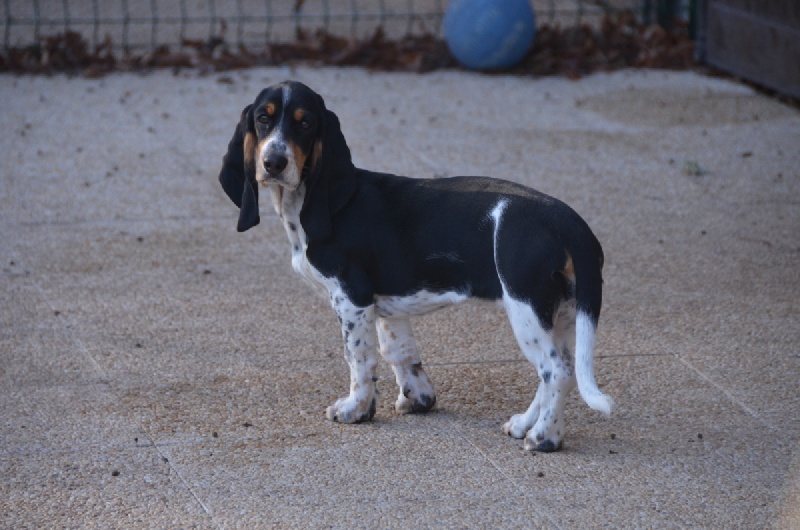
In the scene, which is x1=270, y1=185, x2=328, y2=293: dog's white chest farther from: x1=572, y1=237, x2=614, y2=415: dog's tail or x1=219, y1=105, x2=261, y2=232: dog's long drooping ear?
x1=572, y1=237, x2=614, y2=415: dog's tail

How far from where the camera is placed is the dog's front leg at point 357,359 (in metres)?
4.63

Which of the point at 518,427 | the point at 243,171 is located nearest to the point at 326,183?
the point at 243,171

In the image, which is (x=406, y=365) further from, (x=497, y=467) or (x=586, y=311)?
(x=586, y=311)

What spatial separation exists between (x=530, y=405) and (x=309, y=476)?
104cm

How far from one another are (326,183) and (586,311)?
1162 millimetres

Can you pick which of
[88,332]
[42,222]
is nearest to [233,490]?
[88,332]

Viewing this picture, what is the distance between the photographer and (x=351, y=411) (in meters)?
4.75

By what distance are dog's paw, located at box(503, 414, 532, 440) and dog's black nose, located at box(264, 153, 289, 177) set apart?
1.38 metres

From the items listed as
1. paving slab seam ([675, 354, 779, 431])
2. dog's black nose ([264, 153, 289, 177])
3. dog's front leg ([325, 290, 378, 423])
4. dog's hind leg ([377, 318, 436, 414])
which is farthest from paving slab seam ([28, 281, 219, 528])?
paving slab seam ([675, 354, 779, 431])

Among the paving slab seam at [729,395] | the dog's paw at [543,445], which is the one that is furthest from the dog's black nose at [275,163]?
the paving slab seam at [729,395]

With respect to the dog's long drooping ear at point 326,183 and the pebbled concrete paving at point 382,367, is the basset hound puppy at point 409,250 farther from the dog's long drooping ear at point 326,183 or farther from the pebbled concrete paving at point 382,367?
the pebbled concrete paving at point 382,367

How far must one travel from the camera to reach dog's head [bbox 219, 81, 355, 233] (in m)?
4.41

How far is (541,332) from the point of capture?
14.1 feet

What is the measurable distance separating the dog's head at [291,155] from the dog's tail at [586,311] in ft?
3.22
